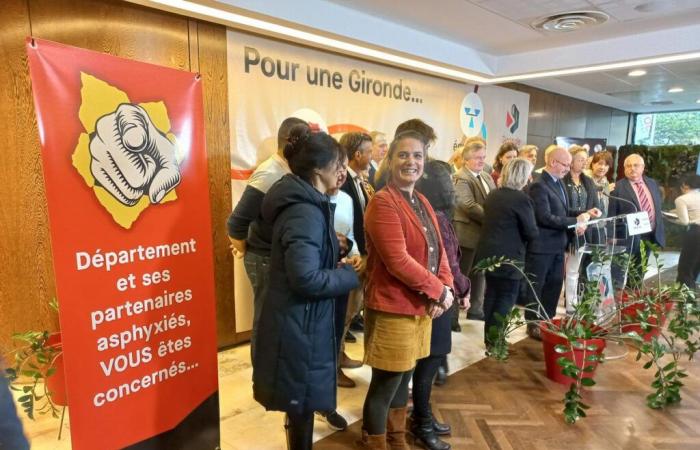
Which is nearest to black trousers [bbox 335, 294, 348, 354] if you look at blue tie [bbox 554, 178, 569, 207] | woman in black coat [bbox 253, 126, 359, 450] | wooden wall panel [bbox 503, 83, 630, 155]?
woman in black coat [bbox 253, 126, 359, 450]

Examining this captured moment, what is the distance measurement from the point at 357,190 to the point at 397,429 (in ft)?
4.09

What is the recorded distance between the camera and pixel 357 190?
8.35 ft

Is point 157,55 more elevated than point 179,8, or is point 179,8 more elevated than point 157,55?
point 179,8

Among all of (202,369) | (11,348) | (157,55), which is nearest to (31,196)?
(11,348)

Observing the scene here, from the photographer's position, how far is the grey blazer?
3.44 meters

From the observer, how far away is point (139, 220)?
1542mm

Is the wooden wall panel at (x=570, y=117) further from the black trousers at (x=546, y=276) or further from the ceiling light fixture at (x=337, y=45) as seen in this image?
the black trousers at (x=546, y=276)

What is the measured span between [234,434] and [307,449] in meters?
0.67

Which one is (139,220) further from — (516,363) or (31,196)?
(516,363)

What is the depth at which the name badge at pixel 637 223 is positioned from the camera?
3.35 m

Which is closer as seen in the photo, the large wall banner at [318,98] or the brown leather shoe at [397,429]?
the brown leather shoe at [397,429]

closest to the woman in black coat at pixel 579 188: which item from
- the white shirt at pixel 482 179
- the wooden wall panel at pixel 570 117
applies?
the white shirt at pixel 482 179

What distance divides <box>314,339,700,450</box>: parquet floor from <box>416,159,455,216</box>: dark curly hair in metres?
1.12

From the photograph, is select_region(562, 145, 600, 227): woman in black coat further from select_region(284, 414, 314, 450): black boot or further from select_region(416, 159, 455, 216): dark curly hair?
select_region(284, 414, 314, 450): black boot
